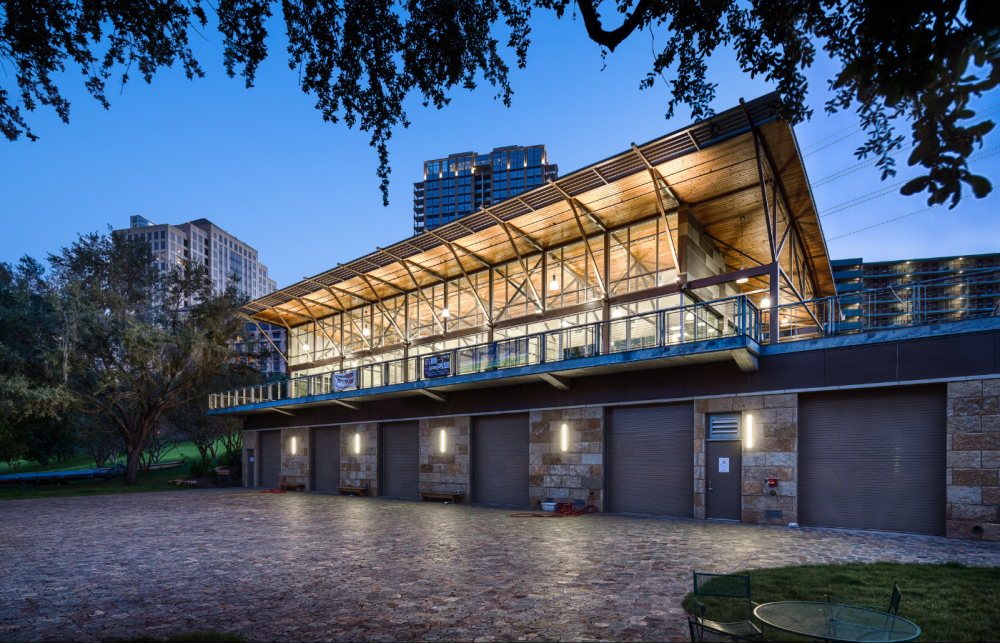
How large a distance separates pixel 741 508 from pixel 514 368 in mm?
8536

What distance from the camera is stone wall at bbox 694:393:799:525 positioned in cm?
1510

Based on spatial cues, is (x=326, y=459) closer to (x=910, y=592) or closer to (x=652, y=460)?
(x=652, y=460)

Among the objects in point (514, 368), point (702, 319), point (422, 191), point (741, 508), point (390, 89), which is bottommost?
point (741, 508)

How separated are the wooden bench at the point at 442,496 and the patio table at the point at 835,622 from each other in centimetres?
1875

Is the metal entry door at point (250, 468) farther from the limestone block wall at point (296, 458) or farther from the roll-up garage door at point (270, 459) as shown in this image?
the limestone block wall at point (296, 458)

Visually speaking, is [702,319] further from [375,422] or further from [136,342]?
[136,342]

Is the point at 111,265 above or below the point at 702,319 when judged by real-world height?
above

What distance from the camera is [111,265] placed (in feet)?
128

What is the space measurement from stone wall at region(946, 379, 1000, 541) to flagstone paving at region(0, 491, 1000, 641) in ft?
2.13

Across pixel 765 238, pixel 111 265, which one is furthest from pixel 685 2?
pixel 111 265

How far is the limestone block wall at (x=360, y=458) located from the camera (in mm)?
27938

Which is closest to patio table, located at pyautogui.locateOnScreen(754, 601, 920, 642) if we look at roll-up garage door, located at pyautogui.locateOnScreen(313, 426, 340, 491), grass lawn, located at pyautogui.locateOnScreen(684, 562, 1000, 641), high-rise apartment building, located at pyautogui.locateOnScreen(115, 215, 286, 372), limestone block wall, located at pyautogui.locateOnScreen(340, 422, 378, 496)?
grass lawn, located at pyautogui.locateOnScreen(684, 562, 1000, 641)

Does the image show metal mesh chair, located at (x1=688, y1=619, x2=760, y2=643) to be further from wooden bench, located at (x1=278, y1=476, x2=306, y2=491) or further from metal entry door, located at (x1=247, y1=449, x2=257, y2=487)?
metal entry door, located at (x1=247, y1=449, x2=257, y2=487)

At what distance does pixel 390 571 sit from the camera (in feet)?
32.3
